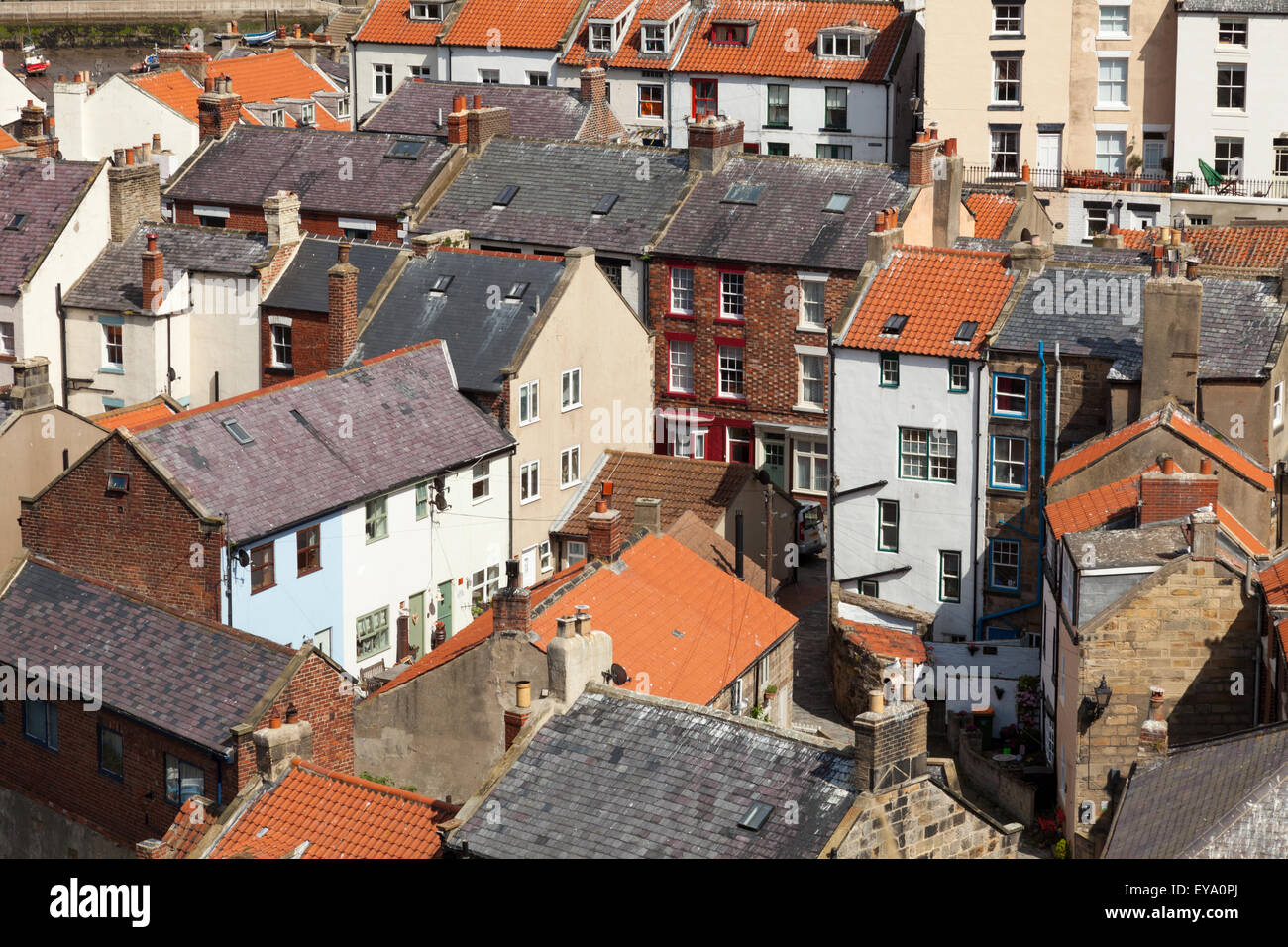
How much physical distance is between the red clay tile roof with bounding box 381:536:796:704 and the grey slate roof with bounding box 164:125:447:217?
2597 cm

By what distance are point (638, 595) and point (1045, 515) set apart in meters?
10.1

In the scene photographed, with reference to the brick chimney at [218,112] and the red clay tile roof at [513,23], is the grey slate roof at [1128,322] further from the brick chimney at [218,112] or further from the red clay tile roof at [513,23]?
the red clay tile roof at [513,23]

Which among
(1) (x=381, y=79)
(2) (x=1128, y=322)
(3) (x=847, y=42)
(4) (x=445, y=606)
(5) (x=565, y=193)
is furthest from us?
(1) (x=381, y=79)

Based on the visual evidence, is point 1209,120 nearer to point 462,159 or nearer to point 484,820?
point 462,159

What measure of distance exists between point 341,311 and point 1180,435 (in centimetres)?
2402

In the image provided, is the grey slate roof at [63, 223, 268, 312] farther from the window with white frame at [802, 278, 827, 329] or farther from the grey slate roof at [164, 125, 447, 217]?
the window with white frame at [802, 278, 827, 329]

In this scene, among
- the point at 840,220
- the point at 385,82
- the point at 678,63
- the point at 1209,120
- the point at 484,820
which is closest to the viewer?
the point at 484,820

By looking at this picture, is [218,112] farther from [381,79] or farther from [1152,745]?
[1152,745]

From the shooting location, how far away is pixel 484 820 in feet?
121

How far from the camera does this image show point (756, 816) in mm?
35562

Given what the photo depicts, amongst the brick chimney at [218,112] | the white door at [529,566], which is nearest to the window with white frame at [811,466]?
the white door at [529,566]

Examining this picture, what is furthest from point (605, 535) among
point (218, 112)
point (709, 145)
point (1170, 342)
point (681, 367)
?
point (218, 112)
